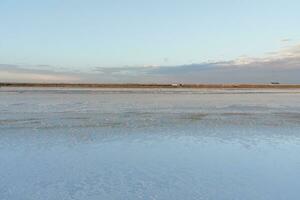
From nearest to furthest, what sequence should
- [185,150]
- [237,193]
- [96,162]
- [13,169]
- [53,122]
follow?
1. [237,193]
2. [13,169]
3. [96,162]
4. [185,150]
5. [53,122]

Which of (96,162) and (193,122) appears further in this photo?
(193,122)

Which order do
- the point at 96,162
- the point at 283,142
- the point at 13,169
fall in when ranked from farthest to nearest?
1. the point at 283,142
2. the point at 96,162
3. the point at 13,169

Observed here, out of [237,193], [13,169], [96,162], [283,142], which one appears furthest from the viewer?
[283,142]

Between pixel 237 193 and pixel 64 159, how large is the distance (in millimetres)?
2816

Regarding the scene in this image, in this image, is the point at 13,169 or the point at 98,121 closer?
the point at 13,169

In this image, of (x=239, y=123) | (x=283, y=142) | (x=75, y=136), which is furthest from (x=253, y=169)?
(x=239, y=123)

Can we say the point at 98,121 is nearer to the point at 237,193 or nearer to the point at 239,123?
the point at 239,123

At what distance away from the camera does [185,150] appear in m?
7.30

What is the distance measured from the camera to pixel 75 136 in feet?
29.2

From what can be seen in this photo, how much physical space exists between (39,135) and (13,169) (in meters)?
3.24

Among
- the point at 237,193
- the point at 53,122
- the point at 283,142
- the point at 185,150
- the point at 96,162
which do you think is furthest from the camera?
the point at 53,122

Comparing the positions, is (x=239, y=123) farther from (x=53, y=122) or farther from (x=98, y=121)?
(x=53, y=122)

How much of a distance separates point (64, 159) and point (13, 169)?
2.99ft

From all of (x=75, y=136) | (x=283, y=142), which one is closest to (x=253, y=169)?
(x=283, y=142)
